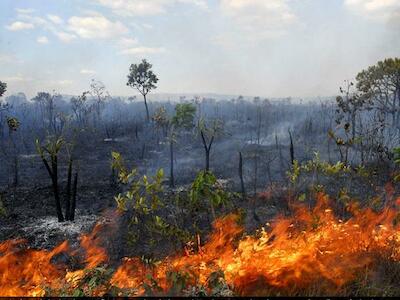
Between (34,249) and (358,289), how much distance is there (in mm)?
11601

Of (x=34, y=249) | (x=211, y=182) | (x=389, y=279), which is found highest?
(x=211, y=182)

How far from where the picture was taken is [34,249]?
1432 centimetres

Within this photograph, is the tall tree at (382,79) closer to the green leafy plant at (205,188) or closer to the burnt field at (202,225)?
the burnt field at (202,225)

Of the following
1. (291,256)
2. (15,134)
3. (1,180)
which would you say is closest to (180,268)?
(291,256)

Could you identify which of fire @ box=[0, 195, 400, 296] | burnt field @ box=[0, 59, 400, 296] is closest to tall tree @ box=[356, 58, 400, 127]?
burnt field @ box=[0, 59, 400, 296]

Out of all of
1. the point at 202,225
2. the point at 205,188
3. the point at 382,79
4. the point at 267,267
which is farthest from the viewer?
the point at 382,79

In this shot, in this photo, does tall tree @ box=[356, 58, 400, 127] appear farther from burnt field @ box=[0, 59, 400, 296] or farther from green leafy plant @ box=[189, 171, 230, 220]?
green leafy plant @ box=[189, 171, 230, 220]

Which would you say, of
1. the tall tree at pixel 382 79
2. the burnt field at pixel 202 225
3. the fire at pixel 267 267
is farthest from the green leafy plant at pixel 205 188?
the tall tree at pixel 382 79

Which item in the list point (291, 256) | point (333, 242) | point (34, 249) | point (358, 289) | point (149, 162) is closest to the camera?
point (358, 289)

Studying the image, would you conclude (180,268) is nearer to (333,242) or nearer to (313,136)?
(333,242)

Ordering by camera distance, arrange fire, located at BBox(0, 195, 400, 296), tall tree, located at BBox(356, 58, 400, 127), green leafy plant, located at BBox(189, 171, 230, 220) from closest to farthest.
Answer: fire, located at BBox(0, 195, 400, 296) → green leafy plant, located at BBox(189, 171, 230, 220) → tall tree, located at BBox(356, 58, 400, 127)

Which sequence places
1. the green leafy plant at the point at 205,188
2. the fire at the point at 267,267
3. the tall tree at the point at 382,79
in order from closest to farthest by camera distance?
the fire at the point at 267,267
the green leafy plant at the point at 205,188
the tall tree at the point at 382,79

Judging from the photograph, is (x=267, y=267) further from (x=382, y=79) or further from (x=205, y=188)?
(x=382, y=79)

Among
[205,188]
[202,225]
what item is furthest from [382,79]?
[205,188]
